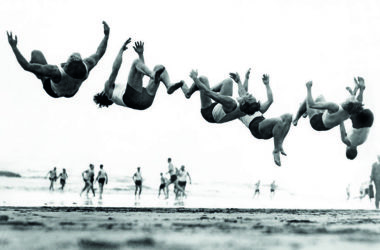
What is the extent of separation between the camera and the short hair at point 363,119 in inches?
464

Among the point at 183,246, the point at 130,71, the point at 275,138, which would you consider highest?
the point at 130,71

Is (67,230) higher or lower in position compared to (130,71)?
lower

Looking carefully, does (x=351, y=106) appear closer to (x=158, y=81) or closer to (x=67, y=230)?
(x=158, y=81)

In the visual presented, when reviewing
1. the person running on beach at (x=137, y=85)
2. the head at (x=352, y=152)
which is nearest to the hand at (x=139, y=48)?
the person running on beach at (x=137, y=85)

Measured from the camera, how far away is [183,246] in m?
4.50

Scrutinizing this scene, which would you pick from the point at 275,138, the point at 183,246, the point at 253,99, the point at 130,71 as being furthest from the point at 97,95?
the point at 183,246

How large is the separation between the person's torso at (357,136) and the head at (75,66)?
6318 millimetres

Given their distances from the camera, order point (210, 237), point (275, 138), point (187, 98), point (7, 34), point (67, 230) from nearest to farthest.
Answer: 1. point (210, 237)
2. point (67, 230)
3. point (7, 34)
4. point (187, 98)
5. point (275, 138)

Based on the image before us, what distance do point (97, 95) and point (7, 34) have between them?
219cm

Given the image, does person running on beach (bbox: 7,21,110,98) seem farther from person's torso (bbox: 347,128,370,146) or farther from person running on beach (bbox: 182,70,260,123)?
person's torso (bbox: 347,128,370,146)

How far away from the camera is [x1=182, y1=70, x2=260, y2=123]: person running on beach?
10695 millimetres

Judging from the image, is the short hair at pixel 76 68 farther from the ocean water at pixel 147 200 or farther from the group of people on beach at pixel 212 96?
the ocean water at pixel 147 200

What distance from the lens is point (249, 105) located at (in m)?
10.9

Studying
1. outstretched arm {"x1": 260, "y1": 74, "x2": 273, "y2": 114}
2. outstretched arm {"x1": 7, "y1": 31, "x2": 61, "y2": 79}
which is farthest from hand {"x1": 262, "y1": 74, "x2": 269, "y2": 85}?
outstretched arm {"x1": 7, "y1": 31, "x2": 61, "y2": 79}
